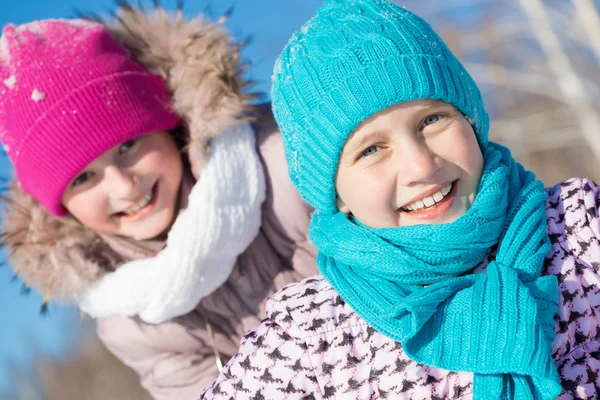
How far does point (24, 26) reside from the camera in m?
2.36

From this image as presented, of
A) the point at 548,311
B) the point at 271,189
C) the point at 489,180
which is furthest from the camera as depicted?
the point at 271,189

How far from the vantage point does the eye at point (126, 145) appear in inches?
90.9

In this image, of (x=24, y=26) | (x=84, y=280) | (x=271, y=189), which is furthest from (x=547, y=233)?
(x=24, y=26)

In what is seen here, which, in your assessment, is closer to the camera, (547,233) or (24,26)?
(547,233)

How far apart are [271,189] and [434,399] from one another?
1120 millimetres

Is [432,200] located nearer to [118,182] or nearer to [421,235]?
[421,235]

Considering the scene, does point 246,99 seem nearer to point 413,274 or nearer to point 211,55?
point 211,55

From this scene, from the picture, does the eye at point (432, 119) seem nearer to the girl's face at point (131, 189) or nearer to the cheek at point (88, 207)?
the girl's face at point (131, 189)

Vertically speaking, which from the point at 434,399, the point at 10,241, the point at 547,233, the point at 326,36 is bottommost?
the point at 434,399

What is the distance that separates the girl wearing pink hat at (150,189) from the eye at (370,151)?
84cm

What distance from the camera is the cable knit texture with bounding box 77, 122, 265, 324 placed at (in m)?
2.24

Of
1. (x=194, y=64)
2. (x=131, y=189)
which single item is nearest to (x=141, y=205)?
(x=131, y=189)

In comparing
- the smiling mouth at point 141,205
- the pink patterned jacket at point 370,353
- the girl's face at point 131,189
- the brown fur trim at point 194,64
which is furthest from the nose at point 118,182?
the pink patterned jacket at point 370,353

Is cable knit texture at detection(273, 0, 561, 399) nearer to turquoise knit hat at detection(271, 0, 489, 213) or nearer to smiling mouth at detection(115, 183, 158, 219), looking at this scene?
turquoise knit hat at detection(271, 0, 489, 213)
